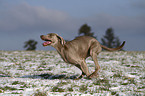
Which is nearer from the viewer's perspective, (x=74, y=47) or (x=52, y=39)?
(x=52, y=39)

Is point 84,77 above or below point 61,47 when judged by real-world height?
below

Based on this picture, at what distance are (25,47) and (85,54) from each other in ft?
103

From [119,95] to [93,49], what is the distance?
2491mm

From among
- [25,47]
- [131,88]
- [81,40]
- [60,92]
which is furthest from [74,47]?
[25,47]

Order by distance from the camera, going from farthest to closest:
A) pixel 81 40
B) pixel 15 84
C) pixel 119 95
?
pixel 81 40 → pixel 15 84 → pixel 119 95

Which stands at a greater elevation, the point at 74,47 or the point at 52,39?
the point at 52,39

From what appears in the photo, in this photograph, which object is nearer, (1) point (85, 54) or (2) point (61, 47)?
(2) point (61, 47)

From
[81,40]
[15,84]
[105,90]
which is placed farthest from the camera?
[81,40]

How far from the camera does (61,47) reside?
22.2ft

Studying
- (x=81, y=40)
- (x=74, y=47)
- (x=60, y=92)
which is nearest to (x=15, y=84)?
(x=60, y=92)

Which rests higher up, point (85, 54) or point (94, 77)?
point (85, 54)

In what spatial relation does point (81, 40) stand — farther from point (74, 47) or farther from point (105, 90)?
point (105, 90)

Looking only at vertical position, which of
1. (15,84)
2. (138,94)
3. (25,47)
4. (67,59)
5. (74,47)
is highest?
(25,47)

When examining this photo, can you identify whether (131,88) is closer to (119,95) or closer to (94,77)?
(119,95)
